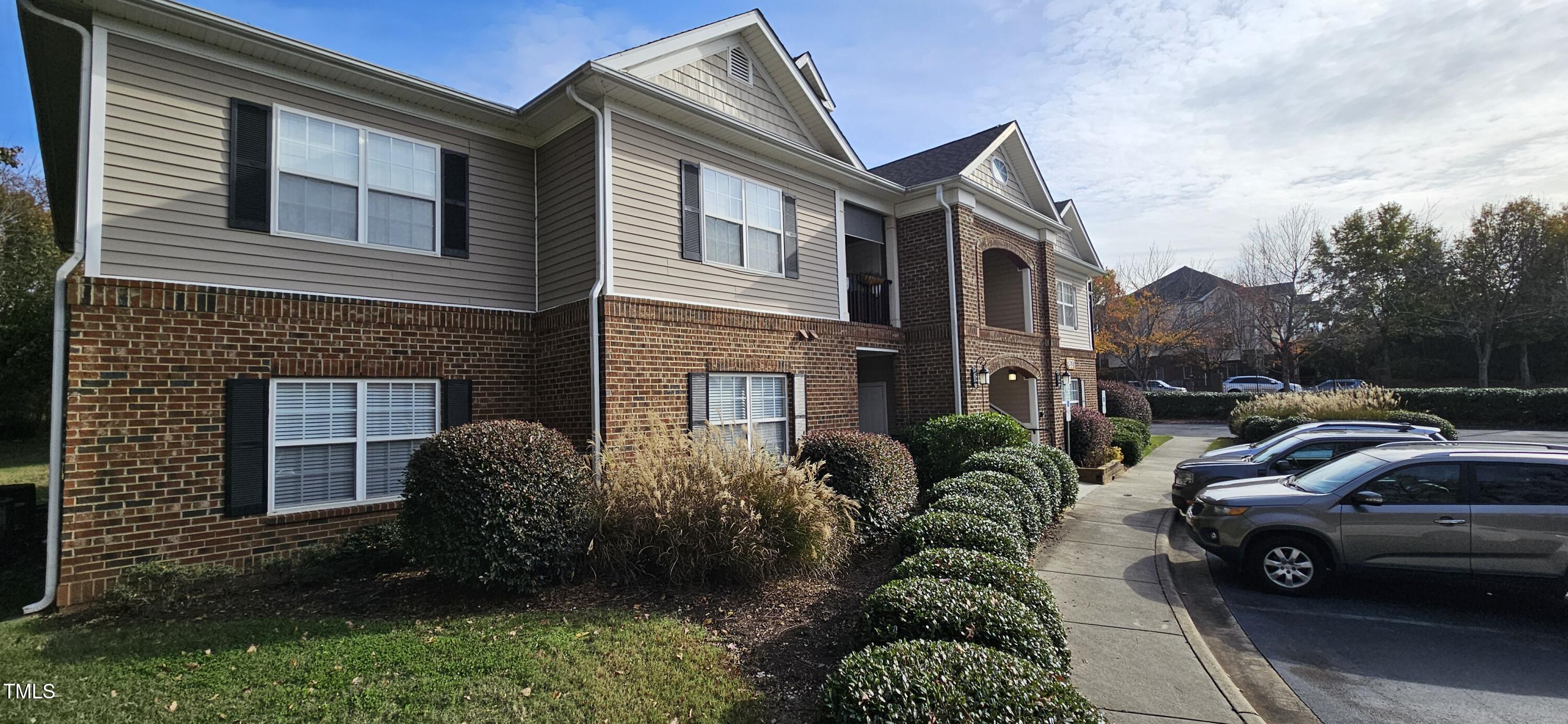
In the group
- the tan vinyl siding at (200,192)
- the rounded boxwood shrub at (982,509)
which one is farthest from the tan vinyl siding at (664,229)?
the rounded boxwood shrub at (982,509)

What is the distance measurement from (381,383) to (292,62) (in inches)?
143

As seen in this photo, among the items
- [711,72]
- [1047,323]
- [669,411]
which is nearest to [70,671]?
[669,411]

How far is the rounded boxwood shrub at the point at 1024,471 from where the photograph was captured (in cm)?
887

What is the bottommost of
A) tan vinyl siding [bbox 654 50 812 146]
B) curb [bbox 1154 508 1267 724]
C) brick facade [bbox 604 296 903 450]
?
curb [bbox 1154 508 1267 724]

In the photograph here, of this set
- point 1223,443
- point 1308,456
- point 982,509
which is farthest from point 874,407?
point 1223,443

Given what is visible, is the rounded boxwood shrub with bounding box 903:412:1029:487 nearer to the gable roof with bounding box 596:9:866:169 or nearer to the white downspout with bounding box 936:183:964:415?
the white downspout with bounding box 936:183:964:415

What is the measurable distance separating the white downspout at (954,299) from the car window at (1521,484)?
7247 millimetres

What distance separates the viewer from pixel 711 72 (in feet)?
33.6

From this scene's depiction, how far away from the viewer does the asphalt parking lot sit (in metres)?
4.61

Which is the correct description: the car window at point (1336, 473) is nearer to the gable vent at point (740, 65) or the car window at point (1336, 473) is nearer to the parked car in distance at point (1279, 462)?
the parked car in distance at point (1279, 462)

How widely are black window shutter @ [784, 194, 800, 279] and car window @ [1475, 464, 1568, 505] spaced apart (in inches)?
333

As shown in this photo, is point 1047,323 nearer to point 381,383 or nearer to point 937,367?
point 937,367

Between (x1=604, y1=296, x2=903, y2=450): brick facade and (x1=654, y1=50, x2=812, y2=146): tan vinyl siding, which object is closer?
(x1=604, y1=296, x2=903, y2=450): brick facade

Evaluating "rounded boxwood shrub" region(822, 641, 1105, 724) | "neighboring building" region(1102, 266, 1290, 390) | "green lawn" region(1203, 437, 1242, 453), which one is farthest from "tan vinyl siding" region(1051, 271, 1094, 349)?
"rounded boxwood shrub" region(822, 641, 1105, 724)
